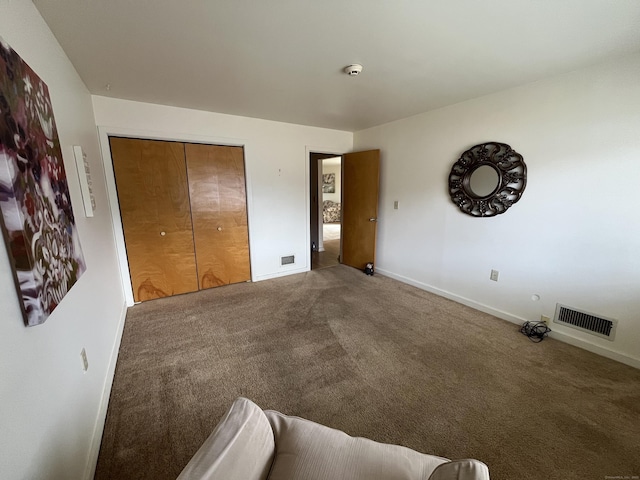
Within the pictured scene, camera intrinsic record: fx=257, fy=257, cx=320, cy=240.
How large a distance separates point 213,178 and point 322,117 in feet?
5.36

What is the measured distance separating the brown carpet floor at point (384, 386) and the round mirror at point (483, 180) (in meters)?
1.32

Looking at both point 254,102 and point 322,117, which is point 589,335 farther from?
point 254,102

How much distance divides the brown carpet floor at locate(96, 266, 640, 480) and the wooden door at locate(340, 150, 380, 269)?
1.43 metres

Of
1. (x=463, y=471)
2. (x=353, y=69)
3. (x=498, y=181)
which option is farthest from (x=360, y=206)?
(x=463, y=471)

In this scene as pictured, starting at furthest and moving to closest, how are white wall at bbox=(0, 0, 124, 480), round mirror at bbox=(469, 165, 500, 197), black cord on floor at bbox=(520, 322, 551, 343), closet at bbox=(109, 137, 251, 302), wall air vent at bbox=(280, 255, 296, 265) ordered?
wall air vent at bbox=(280, 255, 296, 265) → closet at bbox=(109, 137, 251, 302) → round mirror at bbox=(469, 165, 500, 197) → black cord on floor at bbox=(520, 322, 551, 343) → white wall at bbox=(0, 0, 124, 480)

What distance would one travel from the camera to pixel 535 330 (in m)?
2.41

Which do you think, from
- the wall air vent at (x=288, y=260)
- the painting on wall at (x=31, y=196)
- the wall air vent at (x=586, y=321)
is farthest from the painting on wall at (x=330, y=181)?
the painting on wall at (x=31, y=196)

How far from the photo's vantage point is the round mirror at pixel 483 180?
262 centimetres

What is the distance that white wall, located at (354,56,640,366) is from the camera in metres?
1.95

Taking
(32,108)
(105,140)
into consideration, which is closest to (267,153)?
(105,140)

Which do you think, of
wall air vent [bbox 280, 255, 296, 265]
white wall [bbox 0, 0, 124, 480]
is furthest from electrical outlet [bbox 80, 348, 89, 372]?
wall air vent [bbox 280, 255, 296, 265]

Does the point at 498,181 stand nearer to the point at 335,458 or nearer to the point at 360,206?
the point at 360,206

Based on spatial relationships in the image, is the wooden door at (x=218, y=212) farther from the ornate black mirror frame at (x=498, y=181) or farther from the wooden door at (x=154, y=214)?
the ornate black mirror frame at (x=498, y=181)

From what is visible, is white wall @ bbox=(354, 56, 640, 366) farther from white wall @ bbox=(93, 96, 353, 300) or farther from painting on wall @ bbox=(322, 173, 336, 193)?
painting on wall @ bbox=(322, 173, 336, 193)
